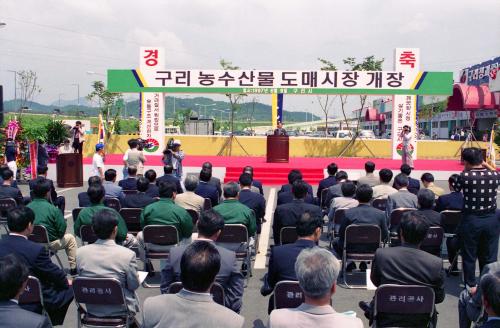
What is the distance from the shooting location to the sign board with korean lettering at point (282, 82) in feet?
65.4

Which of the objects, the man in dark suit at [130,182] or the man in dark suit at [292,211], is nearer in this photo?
the man in dark suit at [292,211]

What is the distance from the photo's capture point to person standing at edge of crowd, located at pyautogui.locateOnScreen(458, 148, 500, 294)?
5227 mm

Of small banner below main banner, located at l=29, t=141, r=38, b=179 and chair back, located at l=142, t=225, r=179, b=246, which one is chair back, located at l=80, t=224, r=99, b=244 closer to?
chair back, located at l=142, t=225, r=179, b=246

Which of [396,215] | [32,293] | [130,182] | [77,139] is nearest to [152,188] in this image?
[130,182]

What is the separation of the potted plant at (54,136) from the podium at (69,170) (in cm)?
229

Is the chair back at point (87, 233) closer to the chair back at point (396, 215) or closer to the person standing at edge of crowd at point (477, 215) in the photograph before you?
the chair back at point (396, 215)

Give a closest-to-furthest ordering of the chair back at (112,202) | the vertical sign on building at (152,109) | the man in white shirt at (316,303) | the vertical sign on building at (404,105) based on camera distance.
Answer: the man in white shirt at (316,303), the chair back at (112,202), the vertical sign on building at (404,105), the vertical sign on building at (152,109)

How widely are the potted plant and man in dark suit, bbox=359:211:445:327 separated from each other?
49.9 feet

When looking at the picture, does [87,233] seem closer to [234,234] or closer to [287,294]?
[234,234]

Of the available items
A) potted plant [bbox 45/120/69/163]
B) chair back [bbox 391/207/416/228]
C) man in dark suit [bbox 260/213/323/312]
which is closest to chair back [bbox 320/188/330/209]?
chair back [bbox 391/207/416/228]

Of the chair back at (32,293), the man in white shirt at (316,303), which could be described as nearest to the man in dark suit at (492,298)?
the man in white shirt at (316,303)

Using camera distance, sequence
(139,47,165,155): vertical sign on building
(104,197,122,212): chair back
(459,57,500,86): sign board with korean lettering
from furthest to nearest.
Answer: (459,57,500,86): sign board with korean lettering, (139,47,165,155): vertical sign on building, (104,197,122,212): chair back

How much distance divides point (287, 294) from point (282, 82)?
1741cm

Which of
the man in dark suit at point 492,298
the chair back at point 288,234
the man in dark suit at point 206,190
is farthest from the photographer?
the man in dark suit at point 206,190
